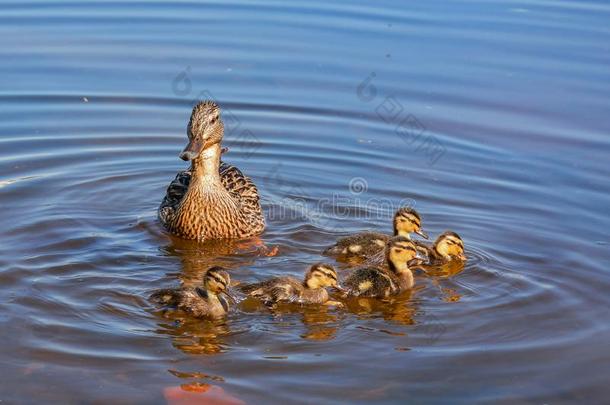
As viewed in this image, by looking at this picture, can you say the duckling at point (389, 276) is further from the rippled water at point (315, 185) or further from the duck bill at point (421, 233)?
the duck bill at point (421, 233)

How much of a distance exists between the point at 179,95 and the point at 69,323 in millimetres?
5556

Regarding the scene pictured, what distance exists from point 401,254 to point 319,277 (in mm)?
808

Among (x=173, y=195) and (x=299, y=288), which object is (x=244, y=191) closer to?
(x=173, y=195)

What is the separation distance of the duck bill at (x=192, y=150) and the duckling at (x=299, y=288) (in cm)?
155

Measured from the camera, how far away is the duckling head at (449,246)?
8266mm

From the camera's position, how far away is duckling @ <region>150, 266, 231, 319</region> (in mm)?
7121

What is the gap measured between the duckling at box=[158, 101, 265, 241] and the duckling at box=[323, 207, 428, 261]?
998 mm

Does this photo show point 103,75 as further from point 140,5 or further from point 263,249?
point 263,249

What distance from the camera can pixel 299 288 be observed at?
747cm

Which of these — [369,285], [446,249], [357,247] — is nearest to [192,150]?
[357,247]

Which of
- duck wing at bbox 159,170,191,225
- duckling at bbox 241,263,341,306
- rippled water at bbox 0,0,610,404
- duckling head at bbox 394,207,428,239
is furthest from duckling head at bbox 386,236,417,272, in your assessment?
duck wing at bbox 159,170,191,225

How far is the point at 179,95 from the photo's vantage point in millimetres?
12164

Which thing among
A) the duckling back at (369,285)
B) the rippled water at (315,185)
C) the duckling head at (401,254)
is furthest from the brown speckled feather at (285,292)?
the duckling head at (401,254)

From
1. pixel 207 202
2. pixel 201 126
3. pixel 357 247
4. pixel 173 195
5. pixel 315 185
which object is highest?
pixel 201 126
